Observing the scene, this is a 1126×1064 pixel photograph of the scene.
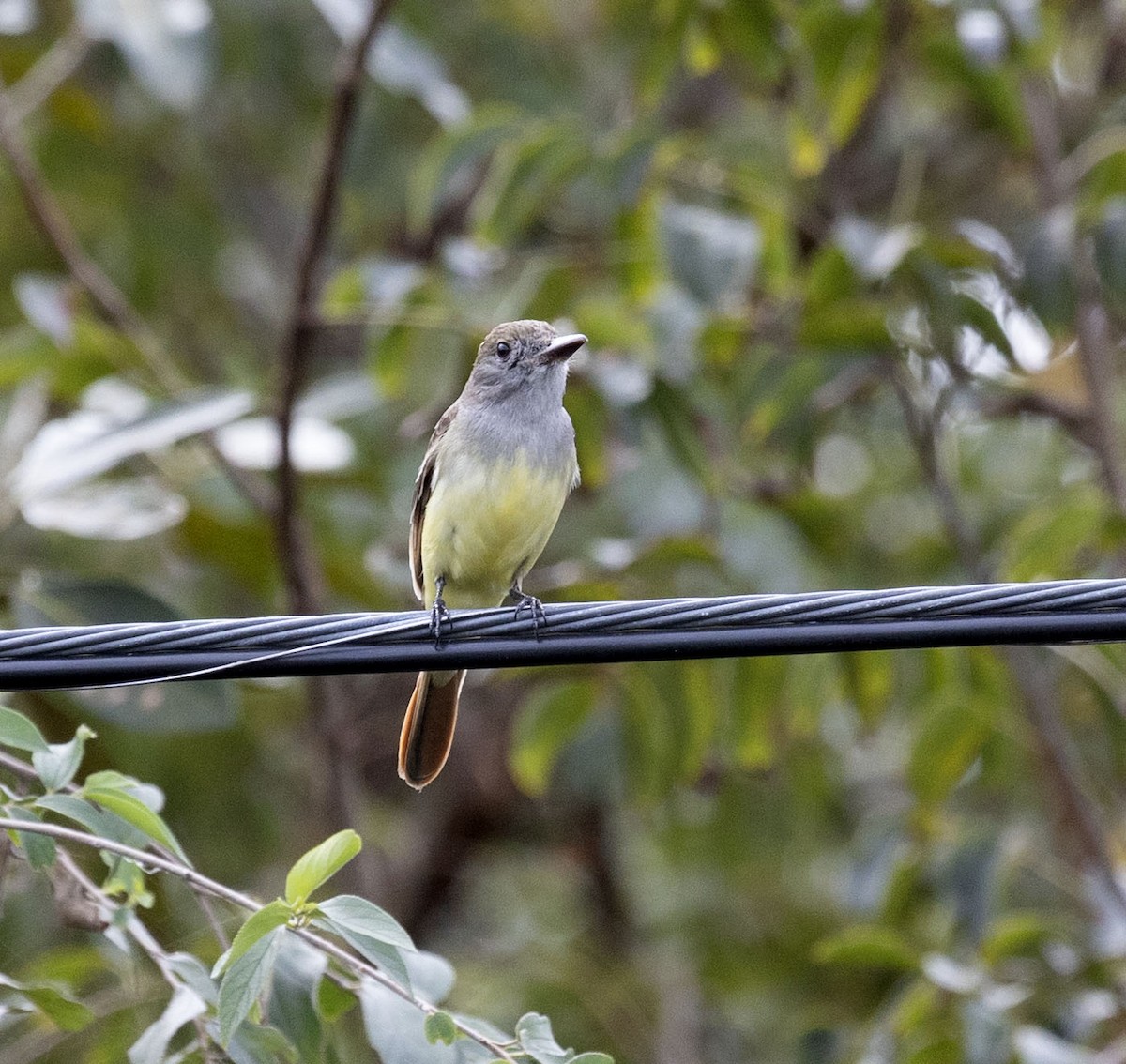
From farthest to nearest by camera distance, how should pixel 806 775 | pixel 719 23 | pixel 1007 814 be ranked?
pixel 1007 814, pixel 806 775, pixel 719 23

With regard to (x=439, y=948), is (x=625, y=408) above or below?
above

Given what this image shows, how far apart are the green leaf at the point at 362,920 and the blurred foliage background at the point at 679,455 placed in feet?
2.74

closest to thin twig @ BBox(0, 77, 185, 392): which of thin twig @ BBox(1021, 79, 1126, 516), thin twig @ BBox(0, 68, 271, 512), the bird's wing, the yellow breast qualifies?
thin twig @ BBox(0, 68, 271, 512)

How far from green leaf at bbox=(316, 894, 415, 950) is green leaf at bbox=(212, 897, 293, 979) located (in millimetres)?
59

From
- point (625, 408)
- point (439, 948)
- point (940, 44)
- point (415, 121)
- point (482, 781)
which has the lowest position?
point (439, 948)

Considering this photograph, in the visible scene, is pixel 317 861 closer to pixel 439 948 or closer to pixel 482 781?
pixel 482 781

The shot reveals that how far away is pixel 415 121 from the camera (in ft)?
28.7

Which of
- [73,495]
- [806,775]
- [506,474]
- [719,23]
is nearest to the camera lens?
Result: [506,474]

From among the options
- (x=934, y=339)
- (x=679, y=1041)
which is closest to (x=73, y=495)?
(x=934, y=339)

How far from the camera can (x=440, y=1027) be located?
2758mm

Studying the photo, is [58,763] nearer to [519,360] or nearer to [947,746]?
[519,360]

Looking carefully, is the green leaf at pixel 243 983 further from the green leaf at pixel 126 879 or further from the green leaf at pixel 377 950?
the green leaf at pixel 126 879

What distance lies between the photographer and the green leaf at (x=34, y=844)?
290 centimetres

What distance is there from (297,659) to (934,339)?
2.76 metres
